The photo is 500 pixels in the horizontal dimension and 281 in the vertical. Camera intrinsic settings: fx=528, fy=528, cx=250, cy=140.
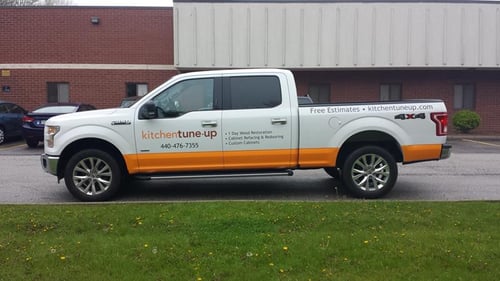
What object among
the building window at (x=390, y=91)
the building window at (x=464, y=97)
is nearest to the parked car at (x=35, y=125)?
the building window at (x=390, y=91)

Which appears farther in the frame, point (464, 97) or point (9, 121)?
point (464, 97)

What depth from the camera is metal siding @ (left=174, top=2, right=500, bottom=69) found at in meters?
20.8

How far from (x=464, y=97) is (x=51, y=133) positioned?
19793mm

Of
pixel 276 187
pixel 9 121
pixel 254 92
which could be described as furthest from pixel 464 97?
pixel 9 121

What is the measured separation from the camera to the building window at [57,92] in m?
22.7

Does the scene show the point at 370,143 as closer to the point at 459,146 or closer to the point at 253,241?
the point at 253,241

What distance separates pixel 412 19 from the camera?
20.9 metres

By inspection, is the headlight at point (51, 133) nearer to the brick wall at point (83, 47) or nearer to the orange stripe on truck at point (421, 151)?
the orange stripe on truck at point (421, 151)

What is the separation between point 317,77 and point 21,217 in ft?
58.5

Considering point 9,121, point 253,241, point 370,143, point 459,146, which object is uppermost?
point 9,121

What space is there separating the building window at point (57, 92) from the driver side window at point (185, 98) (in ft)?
53.8

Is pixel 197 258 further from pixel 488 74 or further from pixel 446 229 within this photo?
pixel 488 74

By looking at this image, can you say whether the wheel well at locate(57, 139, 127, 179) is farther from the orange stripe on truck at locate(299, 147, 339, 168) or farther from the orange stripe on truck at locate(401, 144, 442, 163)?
the orange stripe on truck at locate(401, 144, 442, 163)

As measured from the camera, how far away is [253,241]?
5250 mm
